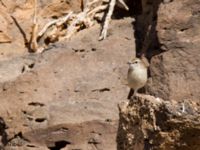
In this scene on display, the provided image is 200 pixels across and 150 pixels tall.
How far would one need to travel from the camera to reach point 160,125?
5.94 metres

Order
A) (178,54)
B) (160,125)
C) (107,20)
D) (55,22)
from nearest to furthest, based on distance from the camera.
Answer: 1. (160,125)
2. (178,54)
3. (107,20)
4. (55,22)

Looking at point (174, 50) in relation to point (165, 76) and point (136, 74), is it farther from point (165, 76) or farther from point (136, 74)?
point (136, 74)

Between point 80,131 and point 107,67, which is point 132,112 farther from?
point 107,67

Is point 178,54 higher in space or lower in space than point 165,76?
higher

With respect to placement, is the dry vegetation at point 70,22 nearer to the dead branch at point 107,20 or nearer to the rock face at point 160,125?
the dead branch at point 107,20

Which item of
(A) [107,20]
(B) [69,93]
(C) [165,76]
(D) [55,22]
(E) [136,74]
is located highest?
(A) [107,20]

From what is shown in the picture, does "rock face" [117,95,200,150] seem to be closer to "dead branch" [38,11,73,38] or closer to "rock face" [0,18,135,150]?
"rock face" [0,18,135,150]

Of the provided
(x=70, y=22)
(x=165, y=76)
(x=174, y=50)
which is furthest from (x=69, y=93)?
(x=70, y=22)

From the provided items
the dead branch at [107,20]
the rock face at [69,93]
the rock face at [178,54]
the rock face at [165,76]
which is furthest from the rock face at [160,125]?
the dead branch at [107,20]

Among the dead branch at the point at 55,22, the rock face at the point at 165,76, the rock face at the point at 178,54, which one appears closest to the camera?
the rock face at the point at 165,76

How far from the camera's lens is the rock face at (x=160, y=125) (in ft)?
19.0

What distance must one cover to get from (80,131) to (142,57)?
1.46m

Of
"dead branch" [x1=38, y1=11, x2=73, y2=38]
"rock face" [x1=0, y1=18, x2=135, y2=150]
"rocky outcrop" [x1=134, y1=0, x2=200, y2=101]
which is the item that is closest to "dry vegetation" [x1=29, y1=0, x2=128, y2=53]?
"dead branch" [x1=38, y1=11, x2=73, y2=38]

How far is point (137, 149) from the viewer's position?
6180 millimetres
